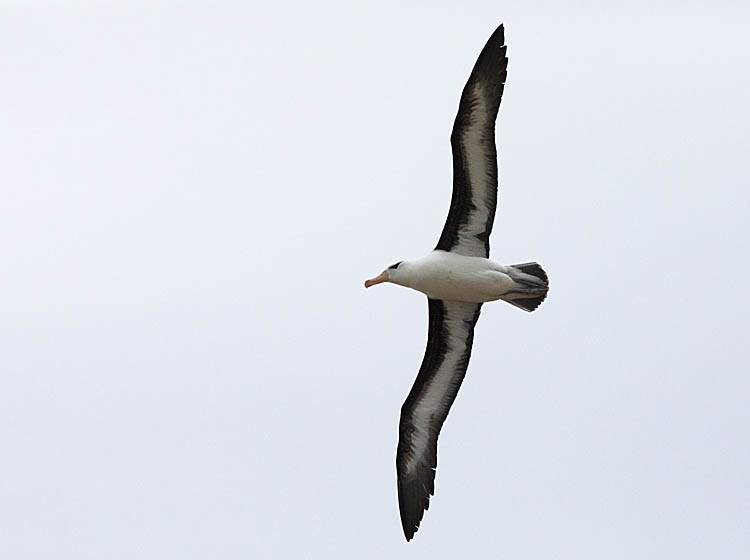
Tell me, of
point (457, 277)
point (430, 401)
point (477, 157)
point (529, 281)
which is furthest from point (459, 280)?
point (430, 401)

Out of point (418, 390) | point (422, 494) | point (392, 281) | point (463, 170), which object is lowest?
point (422, 494)

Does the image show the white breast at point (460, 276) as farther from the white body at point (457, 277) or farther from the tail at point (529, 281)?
the tail at point (529, 281)

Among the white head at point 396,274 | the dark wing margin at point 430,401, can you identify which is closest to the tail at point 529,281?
the dark wing margin at point 430,401

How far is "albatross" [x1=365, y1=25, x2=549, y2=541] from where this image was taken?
21516mm

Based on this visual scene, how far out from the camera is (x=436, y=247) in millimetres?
22547

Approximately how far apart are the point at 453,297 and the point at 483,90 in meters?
2.90

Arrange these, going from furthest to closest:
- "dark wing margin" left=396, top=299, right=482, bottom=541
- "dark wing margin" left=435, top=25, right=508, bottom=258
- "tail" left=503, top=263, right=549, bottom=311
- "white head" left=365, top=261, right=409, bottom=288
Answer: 1. "dark wing margin" left=396, top=299, right=482, bottom=541
2. "white head" left=365, top=261, right=409, bottom=288
3. "tail" left=503, top=263, right=549, bottom=311
4. "dark wing margin" left=435, top=25, right=508, bottom=258

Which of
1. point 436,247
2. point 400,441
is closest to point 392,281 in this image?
point 436,247

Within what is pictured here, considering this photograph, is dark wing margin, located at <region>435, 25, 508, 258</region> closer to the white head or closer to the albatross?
the albatross

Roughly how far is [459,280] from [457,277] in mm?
50

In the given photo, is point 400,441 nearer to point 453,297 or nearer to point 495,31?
point 453,297

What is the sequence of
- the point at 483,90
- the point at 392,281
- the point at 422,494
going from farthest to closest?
the point at 422,494
the point at 392,281
the point at 483,90

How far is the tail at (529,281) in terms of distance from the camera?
72.9 feet

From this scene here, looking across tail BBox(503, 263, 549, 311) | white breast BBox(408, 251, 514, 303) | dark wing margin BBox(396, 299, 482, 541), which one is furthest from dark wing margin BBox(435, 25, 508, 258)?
dark wing margin BBox(396, 299, 482, 541)
